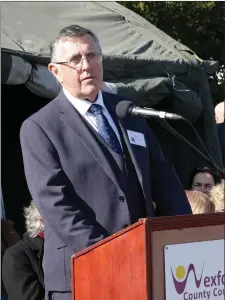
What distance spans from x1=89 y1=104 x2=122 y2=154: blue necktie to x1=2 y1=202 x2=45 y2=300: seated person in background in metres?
0.94

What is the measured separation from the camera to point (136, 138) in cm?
251

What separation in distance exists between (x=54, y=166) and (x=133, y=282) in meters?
0.63

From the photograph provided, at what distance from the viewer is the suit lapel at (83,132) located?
7.84 feet

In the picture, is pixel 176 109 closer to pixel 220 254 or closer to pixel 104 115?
pixel 104 115

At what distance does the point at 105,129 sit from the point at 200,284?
82 cm

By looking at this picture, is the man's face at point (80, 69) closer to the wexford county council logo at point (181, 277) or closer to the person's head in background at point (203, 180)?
the wexford county council logo at point (181, 277)

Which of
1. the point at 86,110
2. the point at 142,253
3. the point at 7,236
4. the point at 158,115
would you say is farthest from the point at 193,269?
the point at 7,236

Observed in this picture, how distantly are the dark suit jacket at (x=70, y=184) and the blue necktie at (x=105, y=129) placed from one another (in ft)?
0.14

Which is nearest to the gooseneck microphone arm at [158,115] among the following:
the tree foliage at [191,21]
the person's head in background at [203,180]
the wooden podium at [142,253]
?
the wooden podium at [142,253]

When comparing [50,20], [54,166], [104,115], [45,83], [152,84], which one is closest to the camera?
[54,166]

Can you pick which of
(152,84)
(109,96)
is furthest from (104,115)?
(152,84)

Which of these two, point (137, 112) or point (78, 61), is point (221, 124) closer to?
point (78, 61)

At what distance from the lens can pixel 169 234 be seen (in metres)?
1.84

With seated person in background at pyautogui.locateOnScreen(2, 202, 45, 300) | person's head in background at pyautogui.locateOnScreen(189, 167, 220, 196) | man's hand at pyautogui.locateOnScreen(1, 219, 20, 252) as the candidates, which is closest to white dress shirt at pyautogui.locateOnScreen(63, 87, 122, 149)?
seated person in background at pyautogui.locateOnScreen(2, 202, 45, 300)
